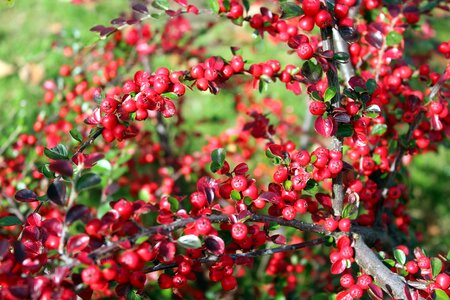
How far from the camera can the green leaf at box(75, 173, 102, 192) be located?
1.11m

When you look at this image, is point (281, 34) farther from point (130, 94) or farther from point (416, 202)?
point (416, 202)

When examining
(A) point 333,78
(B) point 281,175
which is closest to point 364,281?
(B) point 281,175

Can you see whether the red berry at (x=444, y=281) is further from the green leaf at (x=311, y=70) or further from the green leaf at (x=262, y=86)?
the green leaf at (x=262, y=86)

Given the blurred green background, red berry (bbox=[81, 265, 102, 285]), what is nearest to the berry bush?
red berry (bbox=[81, 265, 102, 285])

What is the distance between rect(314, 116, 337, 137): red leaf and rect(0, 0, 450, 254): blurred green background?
97 centimetres

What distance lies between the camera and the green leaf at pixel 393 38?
1804 mm

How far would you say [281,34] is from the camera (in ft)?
5.62

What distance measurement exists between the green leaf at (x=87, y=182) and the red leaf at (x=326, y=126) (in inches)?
24.2

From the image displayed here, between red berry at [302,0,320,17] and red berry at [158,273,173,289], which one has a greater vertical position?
red berry at [302,0,320,17]

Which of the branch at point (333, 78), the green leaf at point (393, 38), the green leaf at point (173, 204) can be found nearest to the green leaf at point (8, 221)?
the green leaf at point (173, 204)

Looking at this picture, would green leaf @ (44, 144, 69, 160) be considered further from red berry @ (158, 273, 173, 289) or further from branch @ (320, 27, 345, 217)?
branch @ (320, 27, 345, 217)

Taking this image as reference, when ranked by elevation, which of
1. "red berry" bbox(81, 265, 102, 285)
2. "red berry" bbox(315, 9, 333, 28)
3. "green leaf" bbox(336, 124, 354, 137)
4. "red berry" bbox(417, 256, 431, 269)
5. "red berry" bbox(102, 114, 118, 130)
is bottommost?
"red berry" bbox(417, 256, 431, 269)

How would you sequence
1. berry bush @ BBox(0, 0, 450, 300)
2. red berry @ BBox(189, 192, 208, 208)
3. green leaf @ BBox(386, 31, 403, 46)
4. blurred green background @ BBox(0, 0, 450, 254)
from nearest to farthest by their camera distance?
berry bush @ BBox(0, 0, 450, 300), red berry @ BBox(189, 192, 208, 208), green leaf @ BBox(386, 31, 403, 46), blurred green background @ BBox(0, 0, 450, 254)

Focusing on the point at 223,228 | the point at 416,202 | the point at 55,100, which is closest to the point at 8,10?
the point at 55,100
